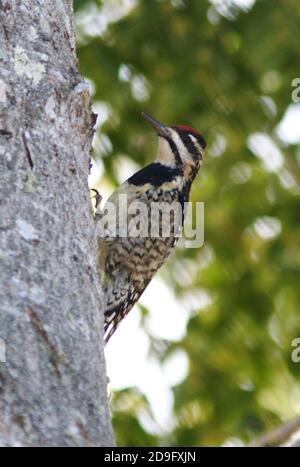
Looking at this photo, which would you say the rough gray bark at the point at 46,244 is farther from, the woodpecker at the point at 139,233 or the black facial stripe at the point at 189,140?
the black facial stripe at the point at 189,140

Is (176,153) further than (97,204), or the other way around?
(176,153)

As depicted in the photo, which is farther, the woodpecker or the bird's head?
the bird's head

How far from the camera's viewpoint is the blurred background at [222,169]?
5.08 meters

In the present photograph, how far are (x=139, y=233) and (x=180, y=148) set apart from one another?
0.44 metres

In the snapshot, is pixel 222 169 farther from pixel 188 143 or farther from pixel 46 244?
pixel 46 244

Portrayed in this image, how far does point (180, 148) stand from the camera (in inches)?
166

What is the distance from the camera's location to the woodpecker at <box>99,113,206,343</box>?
392cm

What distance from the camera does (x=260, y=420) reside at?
484 cm

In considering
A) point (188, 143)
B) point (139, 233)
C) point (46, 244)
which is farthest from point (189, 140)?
point (46, 244)

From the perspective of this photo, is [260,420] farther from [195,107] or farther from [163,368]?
[195,107]

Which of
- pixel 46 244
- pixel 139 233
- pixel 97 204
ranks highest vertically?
pixel 97 204

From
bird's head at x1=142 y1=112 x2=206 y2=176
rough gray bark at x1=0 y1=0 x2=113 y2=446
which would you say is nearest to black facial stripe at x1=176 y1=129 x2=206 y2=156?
bird's head at x1=142 y1=112 x2=206 y2=176

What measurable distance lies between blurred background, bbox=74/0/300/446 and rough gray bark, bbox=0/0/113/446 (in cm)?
249

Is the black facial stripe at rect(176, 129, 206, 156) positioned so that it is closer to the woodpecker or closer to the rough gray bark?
the woodpecker
